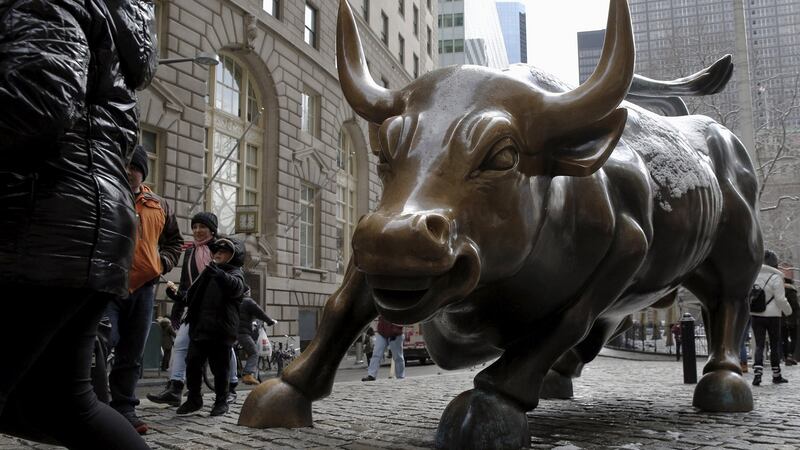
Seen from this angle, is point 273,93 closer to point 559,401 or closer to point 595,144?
point 559,401

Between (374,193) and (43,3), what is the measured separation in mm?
28237

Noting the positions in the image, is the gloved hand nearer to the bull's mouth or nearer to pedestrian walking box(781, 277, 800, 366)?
the bull's mouth

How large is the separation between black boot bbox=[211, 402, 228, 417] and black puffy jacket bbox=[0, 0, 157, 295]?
7.86ft

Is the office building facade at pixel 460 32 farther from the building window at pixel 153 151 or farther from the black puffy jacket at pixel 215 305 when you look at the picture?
the black puffy jacket at pixel 215 305

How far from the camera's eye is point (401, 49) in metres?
36.2

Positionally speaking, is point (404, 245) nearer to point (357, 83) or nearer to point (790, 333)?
point (357, 83)

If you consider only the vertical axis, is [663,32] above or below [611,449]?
above

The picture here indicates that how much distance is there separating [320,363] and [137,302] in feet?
4.93

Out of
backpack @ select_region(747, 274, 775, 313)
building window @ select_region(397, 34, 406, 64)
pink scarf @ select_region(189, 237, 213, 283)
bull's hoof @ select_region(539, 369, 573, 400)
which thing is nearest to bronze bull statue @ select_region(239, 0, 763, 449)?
bull's hoof @ select_region(539, 369, 573, 400)

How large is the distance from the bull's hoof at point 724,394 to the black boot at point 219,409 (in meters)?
2.92

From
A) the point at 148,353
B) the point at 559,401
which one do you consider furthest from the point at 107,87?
the point at 148,353

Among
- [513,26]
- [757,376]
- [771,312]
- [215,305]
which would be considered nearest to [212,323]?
[215,305]

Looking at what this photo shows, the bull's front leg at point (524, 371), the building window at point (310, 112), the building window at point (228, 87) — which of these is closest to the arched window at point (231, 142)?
the building window at point (228, 87)

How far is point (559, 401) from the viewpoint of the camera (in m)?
4.91
